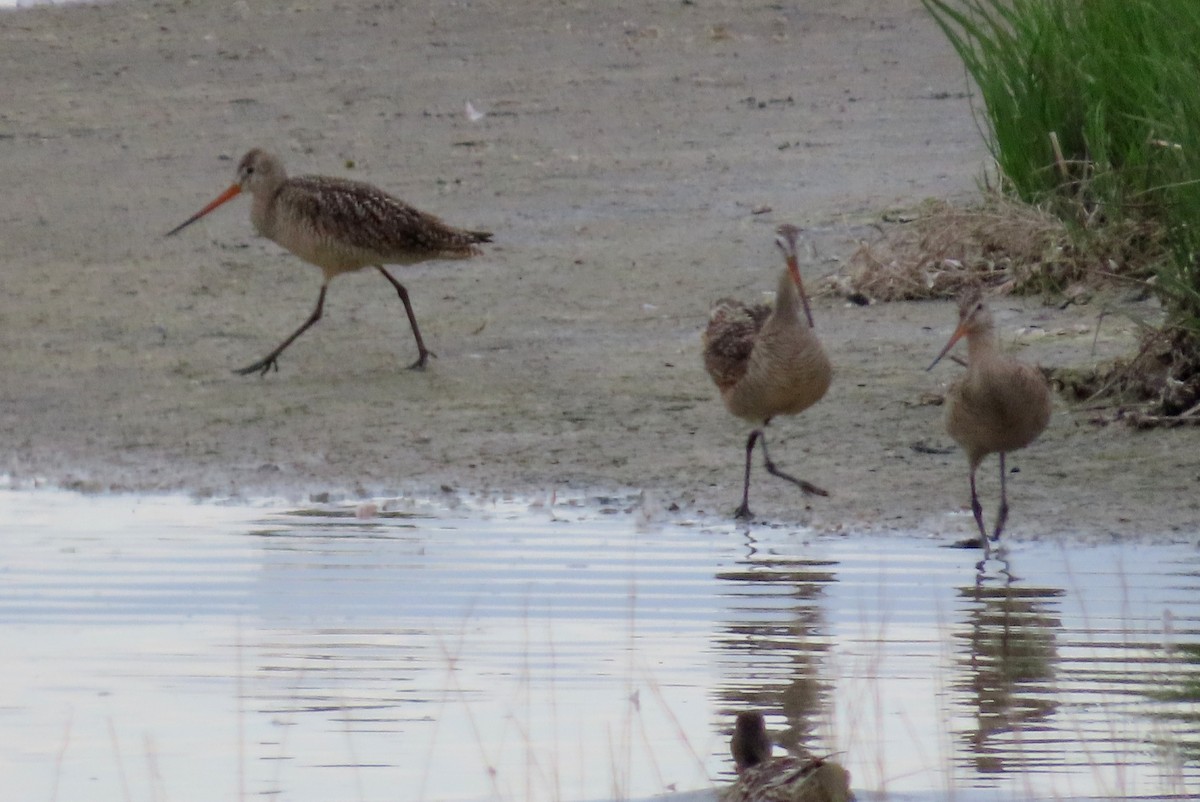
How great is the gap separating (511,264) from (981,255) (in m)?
2.54

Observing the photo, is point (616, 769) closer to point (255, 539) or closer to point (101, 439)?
point (255, 539)

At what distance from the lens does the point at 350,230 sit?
10.0 meters

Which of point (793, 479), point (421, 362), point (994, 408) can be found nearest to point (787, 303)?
point (793, 479)

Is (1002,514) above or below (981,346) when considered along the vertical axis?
below

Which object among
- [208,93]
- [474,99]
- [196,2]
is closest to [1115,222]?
[474,99]

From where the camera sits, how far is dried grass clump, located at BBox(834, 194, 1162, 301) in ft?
32.7

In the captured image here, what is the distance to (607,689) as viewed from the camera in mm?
5316

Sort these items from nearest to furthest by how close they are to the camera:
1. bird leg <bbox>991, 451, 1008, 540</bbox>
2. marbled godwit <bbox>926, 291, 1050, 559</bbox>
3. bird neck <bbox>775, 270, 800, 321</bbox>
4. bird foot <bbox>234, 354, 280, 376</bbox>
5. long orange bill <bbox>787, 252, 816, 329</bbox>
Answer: bird leg <bbox>991, 451, 1008, 540</bbox> → marbled godwit <bbox>926, 291, 1050, 559</bbox> → bird neck <bbox>775, 270, 800, 321</bbox> → long orange bill <bbox>787, 252, 816, 329</bbox> → bird foot <bbox>234, 354, 280, 376</bbox>

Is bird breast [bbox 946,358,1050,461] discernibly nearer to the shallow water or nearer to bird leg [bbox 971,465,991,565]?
bird leg [bbox 971,465,991,565]

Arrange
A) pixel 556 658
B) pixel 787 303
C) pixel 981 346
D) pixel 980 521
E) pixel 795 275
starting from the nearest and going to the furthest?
pixel 556 658 → pixel 980 521 → pixel 981 346 → pixel 787 303 → pixel 795 275

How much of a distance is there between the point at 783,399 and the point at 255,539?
77.6 inches

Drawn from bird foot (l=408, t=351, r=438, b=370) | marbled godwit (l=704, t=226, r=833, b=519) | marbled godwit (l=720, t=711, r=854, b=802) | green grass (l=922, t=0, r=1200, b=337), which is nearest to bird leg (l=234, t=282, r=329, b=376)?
bird foot (l=408, t=351, r=438, b=370)

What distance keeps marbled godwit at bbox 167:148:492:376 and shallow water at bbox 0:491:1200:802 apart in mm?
2881

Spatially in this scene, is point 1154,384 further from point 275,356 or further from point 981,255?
point 275,356
